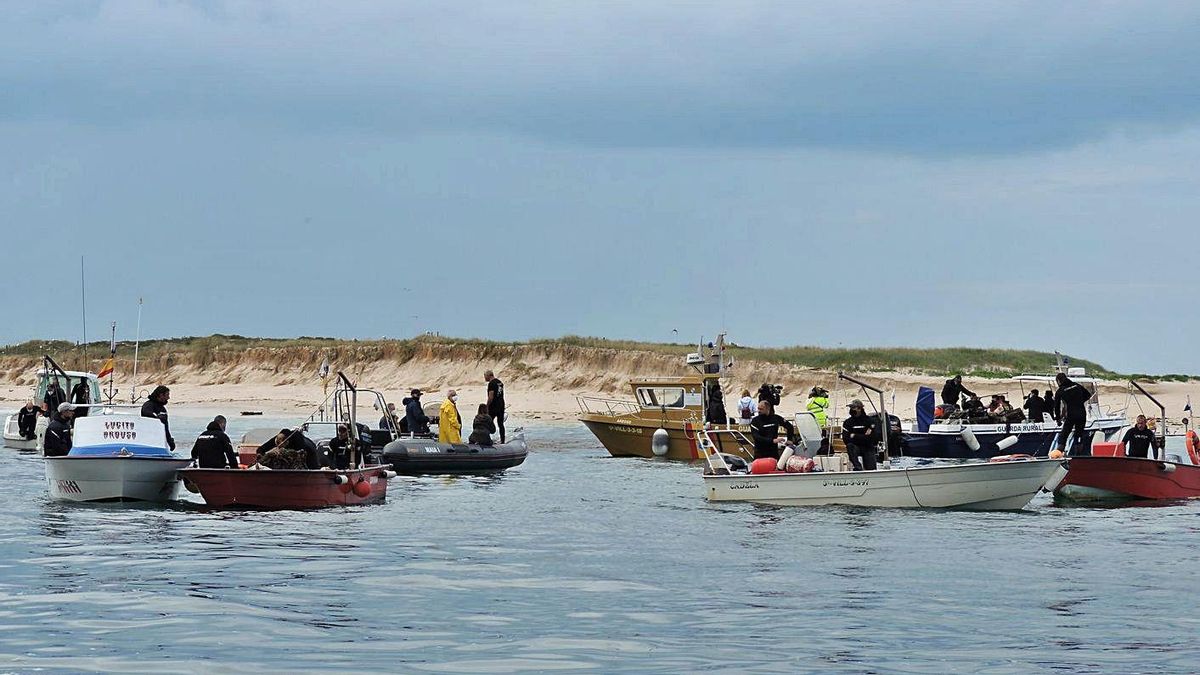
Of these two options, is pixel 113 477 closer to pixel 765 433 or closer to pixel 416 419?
pixel 765 433

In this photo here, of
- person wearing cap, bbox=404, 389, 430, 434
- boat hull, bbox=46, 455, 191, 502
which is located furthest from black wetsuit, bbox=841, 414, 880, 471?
person wearing cap, bbox=404, 389, 430, 434

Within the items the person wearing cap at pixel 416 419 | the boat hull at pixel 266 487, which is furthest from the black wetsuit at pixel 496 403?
the boat hull at pixel 266 487

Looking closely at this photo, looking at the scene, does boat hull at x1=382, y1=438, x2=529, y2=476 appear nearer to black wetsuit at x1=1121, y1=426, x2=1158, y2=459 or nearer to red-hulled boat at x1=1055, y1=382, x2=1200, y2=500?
red-hulled boat at x1=1055, y1=382, x2=1200, y2=500

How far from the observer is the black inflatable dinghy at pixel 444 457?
94.9 feet

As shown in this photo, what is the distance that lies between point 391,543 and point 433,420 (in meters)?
14.5

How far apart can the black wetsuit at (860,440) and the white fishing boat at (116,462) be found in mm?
9914

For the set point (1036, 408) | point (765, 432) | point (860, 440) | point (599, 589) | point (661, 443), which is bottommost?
point (599, 589)

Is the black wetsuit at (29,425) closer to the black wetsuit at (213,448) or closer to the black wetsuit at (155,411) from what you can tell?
the black wetsuit at (155,411)

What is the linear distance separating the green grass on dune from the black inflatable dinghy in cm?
2917

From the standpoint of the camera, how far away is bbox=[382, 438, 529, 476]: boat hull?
94.9ft

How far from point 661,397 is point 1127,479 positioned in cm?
1652

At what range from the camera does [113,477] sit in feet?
71.0

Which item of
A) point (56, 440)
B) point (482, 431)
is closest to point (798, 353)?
point (482, 431)

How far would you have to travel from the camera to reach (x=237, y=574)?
50.3 ft
